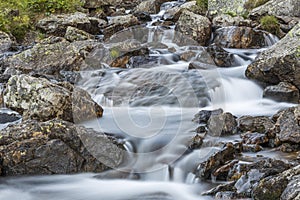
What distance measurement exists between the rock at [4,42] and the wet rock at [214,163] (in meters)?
9.28

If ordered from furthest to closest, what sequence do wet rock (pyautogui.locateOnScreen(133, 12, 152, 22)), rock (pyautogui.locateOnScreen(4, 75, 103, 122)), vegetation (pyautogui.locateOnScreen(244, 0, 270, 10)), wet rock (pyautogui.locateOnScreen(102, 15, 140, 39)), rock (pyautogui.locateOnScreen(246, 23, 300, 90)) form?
wet rock (pyautogui.locateOnScreen(133, 12, 152, 22))
vegetation (pyautogui.locateOnScreen(244, 0, 270, 10))
wet rock (pyautogui.locateOnScreen(102, 15, 140, 39))
rock (pyautogui.locateOnScreen(246, 23, 300, 90))
rock (pyautogui.locateOnScreen(4, 75, 103, 122))

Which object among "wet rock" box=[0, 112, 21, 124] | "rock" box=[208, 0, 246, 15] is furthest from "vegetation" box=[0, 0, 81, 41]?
"wet rock" box=[0, 112, 21, 124]

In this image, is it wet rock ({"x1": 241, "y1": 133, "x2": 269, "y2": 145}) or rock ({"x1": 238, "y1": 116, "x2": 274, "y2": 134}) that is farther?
rock ({"x1": 238, "y1": 116, "x2": 274, "y2": 134})

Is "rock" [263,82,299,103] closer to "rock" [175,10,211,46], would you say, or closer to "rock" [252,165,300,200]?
"rock" [175,10,211,46]

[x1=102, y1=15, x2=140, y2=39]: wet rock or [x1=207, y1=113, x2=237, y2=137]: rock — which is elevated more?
[x1=102, y1=15, x2=140, y2=39]: wet rock

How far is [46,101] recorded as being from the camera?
7.25m

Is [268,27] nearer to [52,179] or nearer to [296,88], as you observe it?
[296,88]

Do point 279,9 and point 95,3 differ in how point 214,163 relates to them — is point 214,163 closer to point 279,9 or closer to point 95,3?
point 279,9

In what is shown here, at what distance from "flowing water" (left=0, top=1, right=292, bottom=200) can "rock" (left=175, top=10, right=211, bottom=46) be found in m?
0.40

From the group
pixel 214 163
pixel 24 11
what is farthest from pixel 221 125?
pixel 24 11

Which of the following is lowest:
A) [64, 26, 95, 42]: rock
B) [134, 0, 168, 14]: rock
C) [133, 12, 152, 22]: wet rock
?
[64, 26, 95, 42]: rock

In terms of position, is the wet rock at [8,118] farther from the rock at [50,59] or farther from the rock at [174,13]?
the rock at [174,13]

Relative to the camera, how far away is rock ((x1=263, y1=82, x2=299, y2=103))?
28.6 feet

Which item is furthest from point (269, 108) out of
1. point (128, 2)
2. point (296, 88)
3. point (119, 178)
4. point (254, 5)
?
point (128, 2)
